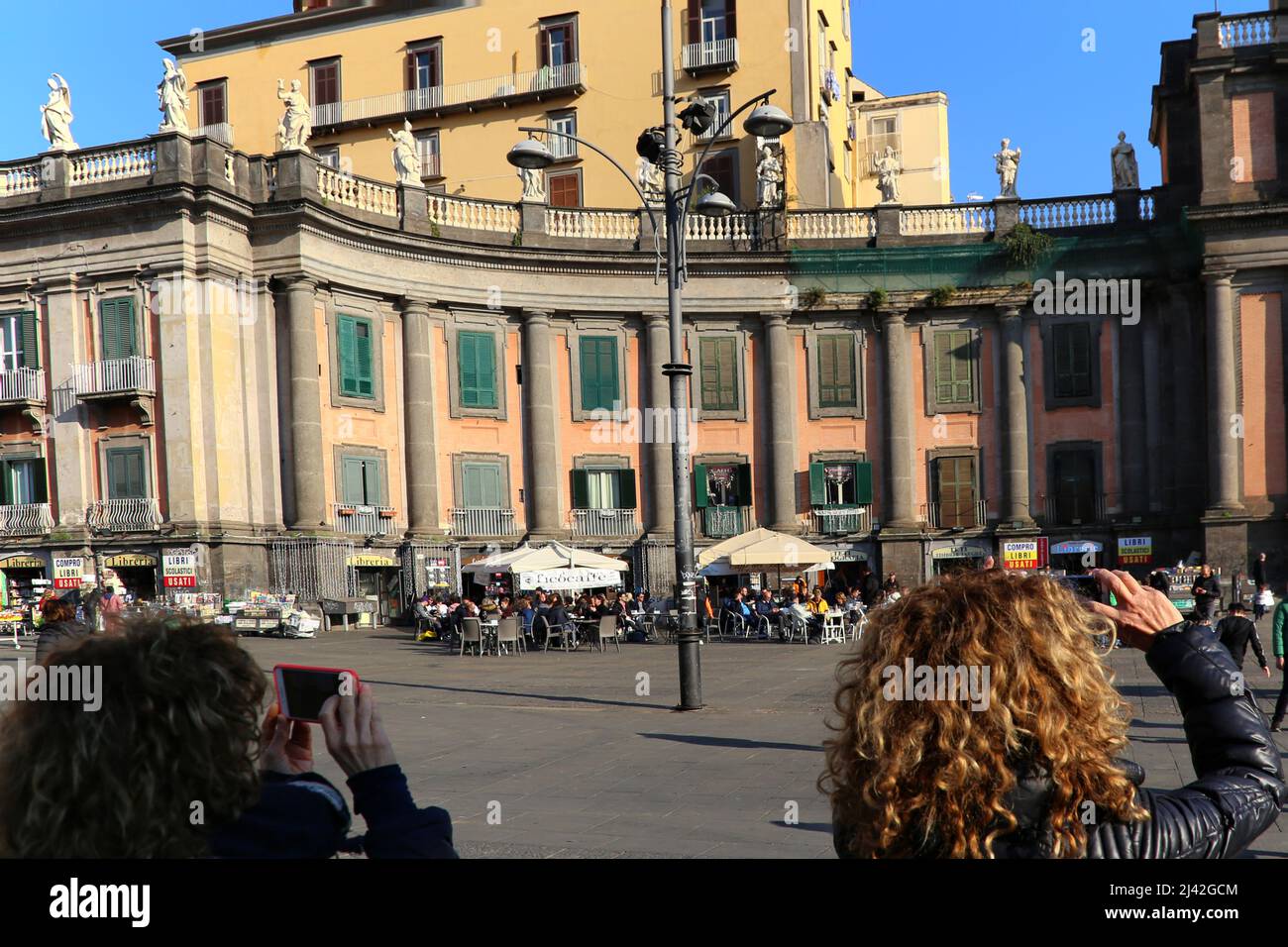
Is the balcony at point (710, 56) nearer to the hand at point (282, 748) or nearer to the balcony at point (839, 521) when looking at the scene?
the balcony at point (839, 521)

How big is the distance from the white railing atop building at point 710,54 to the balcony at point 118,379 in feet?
65.2

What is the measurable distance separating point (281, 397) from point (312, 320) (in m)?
2.14

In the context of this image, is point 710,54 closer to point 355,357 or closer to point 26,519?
point 355,357

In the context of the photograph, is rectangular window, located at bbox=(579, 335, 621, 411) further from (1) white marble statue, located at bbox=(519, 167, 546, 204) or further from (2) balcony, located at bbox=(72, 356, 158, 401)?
(2) balcony, located at bbox=(72, 356, 158, 401)

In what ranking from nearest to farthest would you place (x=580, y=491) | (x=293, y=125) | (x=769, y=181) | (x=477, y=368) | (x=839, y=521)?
1. (x=293, y=125)
2. (x=477, y=368)
3. (x=580, y=491)
4. (x=839, y=521)
5. (x=769, y=181)

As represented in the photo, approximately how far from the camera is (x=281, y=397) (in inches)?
1264

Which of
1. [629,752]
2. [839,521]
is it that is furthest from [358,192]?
[629,752]

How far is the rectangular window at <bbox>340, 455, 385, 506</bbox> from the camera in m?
32.8

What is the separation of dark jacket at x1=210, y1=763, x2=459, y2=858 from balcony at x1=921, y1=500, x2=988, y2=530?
36.0 meters

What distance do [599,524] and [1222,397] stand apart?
1818 cm

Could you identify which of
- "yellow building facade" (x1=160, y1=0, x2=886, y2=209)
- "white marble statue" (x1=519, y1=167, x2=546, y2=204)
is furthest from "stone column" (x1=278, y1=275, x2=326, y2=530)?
"yellow building facade" (x1=160, y1=0, x2=886, y2=209)

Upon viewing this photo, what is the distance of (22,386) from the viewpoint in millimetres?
31891

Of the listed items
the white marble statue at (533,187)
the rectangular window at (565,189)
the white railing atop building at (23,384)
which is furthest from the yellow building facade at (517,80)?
the white railing atop building at (23,384)

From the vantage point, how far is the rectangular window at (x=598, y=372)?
1469 inches
